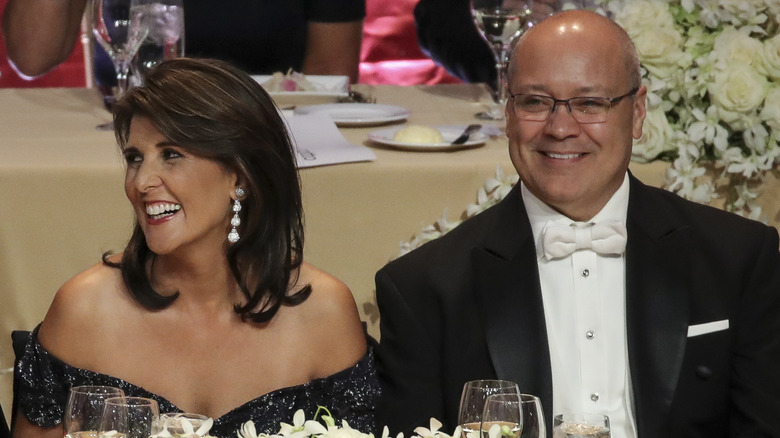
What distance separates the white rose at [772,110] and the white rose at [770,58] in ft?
0.14

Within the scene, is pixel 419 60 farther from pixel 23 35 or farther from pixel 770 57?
pixel 770 57

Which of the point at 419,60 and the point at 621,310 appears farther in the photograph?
the point at 419,60

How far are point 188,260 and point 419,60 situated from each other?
472cm

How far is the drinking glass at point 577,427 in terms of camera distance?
1588 mm

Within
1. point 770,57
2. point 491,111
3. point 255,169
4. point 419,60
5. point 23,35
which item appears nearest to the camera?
→ point 255,169

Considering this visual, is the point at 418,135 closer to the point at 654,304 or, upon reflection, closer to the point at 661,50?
the point at 661,50

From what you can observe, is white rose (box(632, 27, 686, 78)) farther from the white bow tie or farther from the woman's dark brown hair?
the woman's dark brown hair

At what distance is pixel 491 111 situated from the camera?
326 centimetres

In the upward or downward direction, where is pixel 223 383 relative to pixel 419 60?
upward

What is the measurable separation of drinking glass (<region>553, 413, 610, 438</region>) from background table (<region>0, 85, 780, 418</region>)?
1085 millimetres

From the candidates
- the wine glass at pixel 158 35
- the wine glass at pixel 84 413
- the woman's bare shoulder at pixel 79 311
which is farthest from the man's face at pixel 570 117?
the wine glass at pixel 158 35

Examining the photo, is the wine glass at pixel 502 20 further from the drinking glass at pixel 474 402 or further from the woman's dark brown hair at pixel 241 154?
the drinking glass at pixel 474 402

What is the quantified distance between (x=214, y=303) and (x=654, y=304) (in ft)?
2.82

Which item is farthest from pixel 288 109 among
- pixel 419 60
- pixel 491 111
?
pixel 419 60
